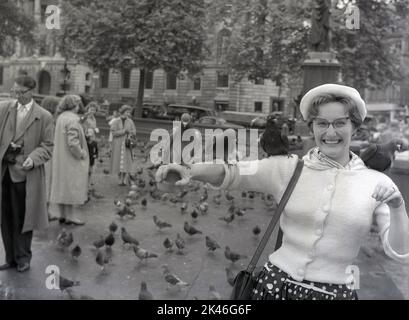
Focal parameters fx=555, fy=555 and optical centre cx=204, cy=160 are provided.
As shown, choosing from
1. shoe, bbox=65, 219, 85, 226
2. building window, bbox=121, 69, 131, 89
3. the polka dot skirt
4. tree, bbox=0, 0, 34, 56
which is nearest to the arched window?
building window, bbox=121, 69, 131, 89

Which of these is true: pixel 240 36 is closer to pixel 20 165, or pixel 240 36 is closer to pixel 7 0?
pixel 7 0

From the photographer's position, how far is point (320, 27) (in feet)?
33.7

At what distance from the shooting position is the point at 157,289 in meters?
5.30

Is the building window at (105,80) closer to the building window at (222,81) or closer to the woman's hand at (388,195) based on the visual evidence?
the building window at (222,81)

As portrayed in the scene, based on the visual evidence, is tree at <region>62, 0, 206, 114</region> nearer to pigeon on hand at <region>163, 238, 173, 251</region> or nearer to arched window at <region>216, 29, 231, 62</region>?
arched window at <region>216, 29, 231, 62</region>

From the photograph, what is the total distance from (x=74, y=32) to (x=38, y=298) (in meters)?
27.6

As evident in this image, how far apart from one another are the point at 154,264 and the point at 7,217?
163 centimetres

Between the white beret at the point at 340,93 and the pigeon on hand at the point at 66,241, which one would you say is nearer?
the white beret at the point at 340,93

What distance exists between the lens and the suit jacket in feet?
18.0

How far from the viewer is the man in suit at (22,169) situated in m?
5.48

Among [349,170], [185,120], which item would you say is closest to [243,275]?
[349,170]

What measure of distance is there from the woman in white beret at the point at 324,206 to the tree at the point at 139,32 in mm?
27789

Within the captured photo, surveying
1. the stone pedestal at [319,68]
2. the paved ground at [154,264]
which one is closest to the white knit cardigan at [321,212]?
the paved ground at [154,264]

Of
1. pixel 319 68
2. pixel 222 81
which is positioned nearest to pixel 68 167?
pixel 319 68
